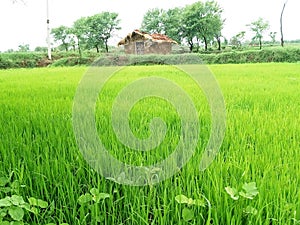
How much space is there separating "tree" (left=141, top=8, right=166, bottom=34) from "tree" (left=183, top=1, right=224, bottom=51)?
8.12ft

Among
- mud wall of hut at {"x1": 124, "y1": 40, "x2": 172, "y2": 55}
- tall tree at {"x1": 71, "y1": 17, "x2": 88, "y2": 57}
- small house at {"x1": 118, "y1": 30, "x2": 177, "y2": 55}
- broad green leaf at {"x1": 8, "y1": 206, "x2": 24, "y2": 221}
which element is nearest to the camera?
broad green leaf at {"x1": 8, "y1": 206, "x2": 24, "y2": 221}

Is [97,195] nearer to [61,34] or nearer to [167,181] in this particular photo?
[167,181]

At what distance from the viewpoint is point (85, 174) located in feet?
3.83

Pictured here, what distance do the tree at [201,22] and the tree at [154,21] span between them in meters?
2.48

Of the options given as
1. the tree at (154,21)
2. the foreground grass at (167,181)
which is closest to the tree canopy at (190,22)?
the tree at (154,21)

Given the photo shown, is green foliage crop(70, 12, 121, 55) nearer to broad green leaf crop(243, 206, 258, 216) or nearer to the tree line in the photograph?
the tree line

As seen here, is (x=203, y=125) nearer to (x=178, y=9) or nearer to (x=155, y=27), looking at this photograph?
(x=155, y=27)

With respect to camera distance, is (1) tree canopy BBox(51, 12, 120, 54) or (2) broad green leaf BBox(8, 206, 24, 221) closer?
(2) broad green leaf BBox(8, 206, 24, 221)

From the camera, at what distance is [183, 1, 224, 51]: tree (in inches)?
1097

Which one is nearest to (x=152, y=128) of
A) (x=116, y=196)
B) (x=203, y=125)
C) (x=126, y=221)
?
(x=203, y=125)

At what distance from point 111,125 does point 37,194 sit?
77 centimetres

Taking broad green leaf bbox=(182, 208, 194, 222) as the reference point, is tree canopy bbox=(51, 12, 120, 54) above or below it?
above

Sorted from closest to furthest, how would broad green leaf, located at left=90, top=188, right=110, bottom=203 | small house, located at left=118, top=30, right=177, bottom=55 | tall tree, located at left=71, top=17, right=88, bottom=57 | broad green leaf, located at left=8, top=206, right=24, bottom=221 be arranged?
broad green leaf, located at left=8, top=206, right=24, bottom=221, broad green leaf, located at left=90, top=188, right=110, bottom=203, small house, located at left=118, top=30, right=177, bottom=55, tall tree, located at left=71, top=17, right=88, bottom=57

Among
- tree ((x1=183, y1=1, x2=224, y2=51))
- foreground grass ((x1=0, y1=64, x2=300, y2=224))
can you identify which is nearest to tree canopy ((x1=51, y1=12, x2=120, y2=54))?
tree ((x1=183, y1=1, x2=224, y2=51))
